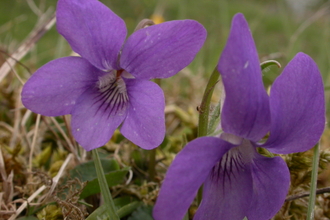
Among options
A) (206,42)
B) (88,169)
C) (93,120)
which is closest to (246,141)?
(93,120)

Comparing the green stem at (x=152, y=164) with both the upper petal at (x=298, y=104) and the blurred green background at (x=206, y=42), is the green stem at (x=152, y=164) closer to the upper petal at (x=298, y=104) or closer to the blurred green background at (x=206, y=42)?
the blurred green background at (x=206, y=42)

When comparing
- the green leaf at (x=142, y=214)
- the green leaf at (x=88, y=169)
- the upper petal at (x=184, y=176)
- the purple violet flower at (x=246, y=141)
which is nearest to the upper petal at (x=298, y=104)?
the purple violet flower at (x=246, y=141)

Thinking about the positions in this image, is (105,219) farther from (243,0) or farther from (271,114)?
(243,0)

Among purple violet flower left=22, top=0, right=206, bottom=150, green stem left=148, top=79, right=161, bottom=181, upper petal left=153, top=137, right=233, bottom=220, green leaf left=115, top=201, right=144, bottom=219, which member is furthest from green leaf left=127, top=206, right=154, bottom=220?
upper petal left=153, top=137, right=233, bottom=220

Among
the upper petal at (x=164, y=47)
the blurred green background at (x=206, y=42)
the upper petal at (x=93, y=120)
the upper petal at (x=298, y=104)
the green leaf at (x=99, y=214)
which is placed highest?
the upper petal at (x=164, y=47)

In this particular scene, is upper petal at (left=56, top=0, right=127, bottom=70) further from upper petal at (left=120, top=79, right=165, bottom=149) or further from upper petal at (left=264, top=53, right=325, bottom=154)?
upper petal at (left=264, top=53, right=325, bottom=154)

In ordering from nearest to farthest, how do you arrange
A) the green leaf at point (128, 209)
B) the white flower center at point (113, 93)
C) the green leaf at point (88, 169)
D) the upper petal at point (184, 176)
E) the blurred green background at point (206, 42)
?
the upper petal at point (184, 176) → the white flower center at point (113, 93) → the green leaf at point (128, 209) → the green leaf at point (88, 169) → the blurred green background at point (206, 42)

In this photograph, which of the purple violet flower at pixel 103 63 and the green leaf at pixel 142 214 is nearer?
the purple violet flower at pixel 103 63
